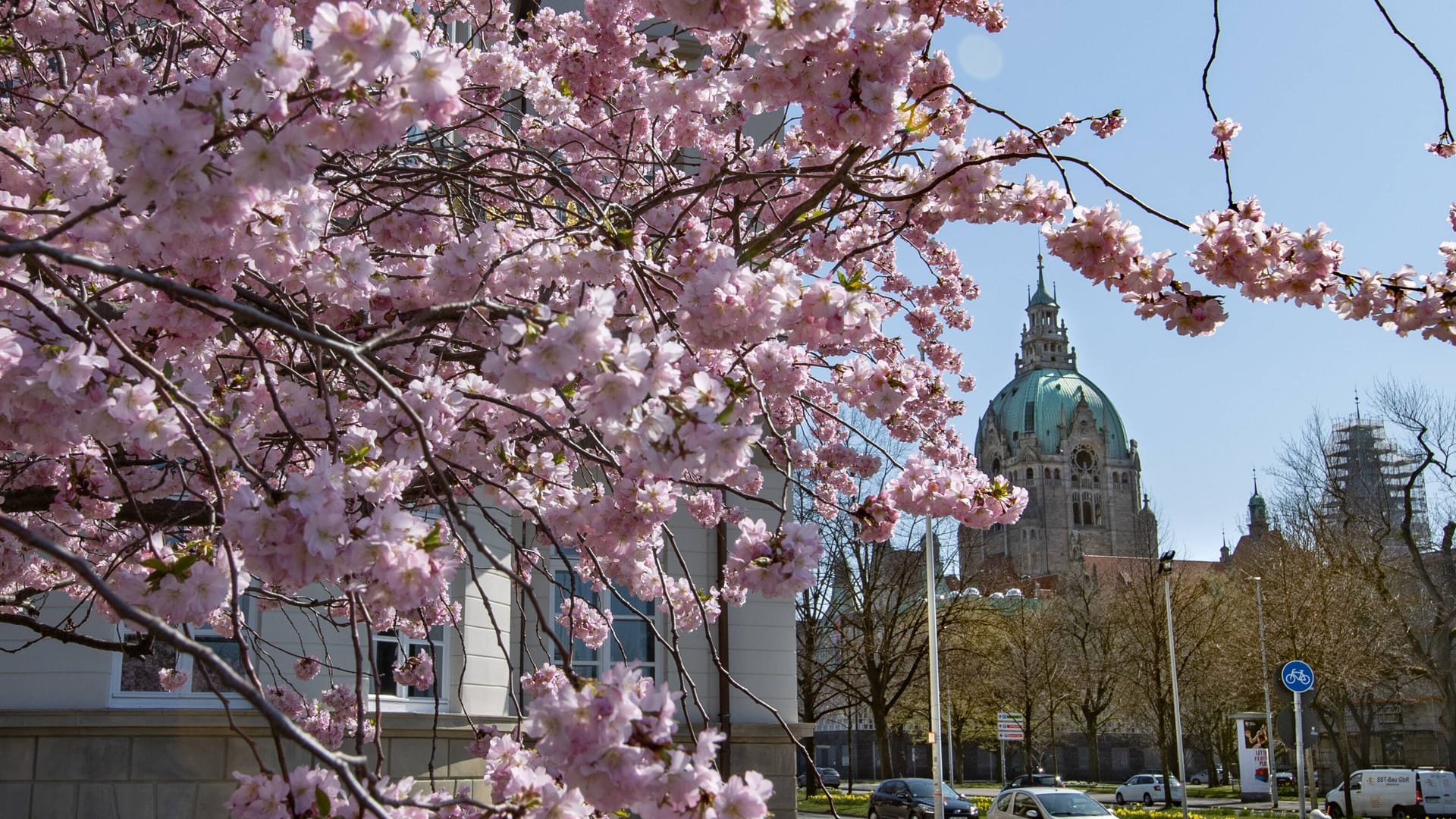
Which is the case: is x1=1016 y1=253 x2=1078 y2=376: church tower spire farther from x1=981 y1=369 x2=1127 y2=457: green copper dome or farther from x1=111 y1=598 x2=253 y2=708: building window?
x1=111 y1=598 x2=253 y2=708: building window

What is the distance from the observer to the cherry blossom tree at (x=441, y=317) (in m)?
2.32

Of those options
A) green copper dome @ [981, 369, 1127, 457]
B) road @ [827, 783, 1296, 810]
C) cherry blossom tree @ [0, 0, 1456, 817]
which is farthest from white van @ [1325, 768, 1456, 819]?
green copper dome @ [981, 369, 1127, 457]

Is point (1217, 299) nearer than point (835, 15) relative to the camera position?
No

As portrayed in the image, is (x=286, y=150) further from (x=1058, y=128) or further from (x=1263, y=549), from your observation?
(x=1263, y=549)

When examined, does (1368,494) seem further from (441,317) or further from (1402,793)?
(441,317)

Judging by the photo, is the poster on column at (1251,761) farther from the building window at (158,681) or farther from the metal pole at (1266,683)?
the building window at (158,681)

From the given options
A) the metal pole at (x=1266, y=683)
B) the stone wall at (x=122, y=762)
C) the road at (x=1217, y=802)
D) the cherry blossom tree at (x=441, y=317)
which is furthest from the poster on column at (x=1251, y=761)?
the cherry blossom tree at (x=441, y=317)

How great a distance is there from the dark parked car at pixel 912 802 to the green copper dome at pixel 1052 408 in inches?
4033

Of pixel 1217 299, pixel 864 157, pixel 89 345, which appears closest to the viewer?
pixel 89 345

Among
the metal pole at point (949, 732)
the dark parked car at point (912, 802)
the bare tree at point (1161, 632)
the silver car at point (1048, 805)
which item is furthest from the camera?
the metal pole at point (949, 732)

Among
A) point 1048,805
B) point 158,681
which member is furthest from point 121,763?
point 1048,805

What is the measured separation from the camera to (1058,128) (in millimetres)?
6961

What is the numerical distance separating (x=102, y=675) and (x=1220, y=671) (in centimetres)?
2892

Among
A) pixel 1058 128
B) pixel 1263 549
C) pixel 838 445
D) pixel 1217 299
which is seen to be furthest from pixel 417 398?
pixel 1263 549
